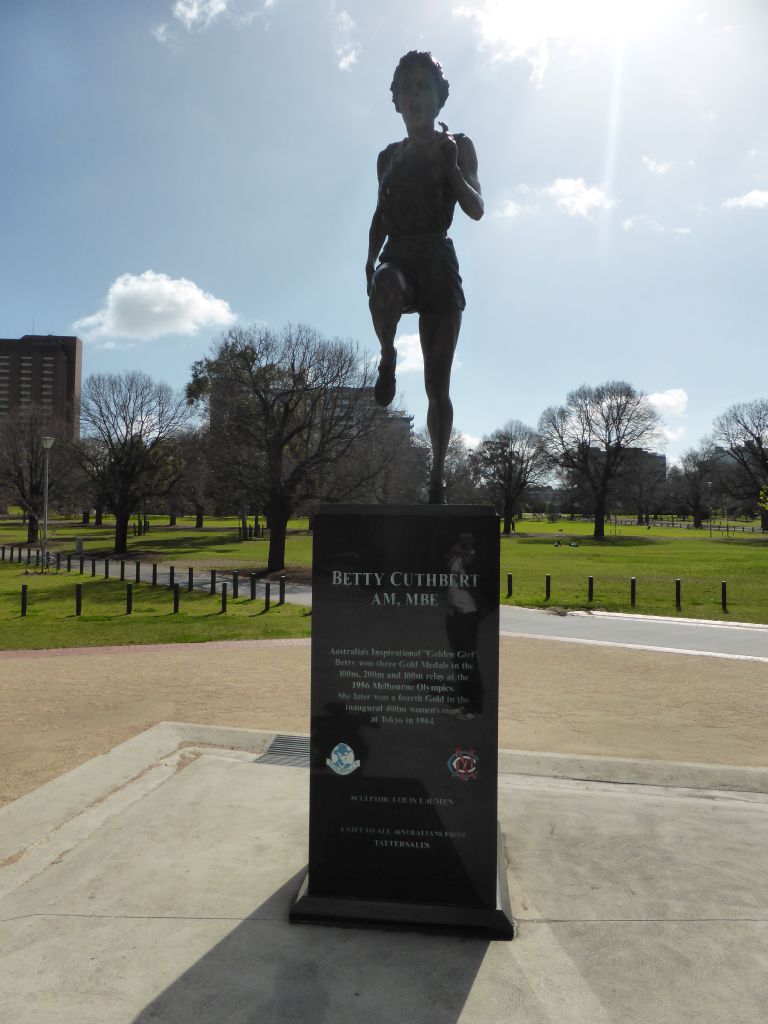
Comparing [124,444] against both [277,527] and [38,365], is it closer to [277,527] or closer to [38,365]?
[277,527]

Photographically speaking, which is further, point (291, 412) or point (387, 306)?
point (291, 412)

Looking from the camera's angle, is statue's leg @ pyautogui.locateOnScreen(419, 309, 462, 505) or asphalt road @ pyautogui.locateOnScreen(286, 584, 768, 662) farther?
asphalt road @ pyautogui.locateOnScreen(286, 584, 768, 662)

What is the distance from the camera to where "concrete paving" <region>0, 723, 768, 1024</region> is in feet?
8.62

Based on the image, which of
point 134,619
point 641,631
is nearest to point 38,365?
point 134,619

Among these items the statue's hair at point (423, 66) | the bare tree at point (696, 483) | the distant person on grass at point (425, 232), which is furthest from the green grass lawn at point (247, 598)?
the bare tree at point (696, 483)

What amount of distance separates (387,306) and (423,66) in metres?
1.37

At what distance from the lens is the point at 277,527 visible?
24922 millimetres

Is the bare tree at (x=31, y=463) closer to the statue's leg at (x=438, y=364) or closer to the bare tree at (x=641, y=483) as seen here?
the statue's leg at (x=438, y=364)

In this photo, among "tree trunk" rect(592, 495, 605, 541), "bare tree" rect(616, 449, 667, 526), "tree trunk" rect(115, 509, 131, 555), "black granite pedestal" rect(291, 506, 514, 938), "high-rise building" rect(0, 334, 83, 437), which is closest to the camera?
"black granite pedestal" rect(291, 506, 514, 938)

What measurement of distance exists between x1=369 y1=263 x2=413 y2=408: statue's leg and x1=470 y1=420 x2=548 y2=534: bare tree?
58441mm

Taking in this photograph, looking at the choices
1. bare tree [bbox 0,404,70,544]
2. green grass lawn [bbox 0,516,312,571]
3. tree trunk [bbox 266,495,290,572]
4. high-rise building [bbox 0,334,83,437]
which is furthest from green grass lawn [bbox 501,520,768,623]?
high-rise building [bbox 0,334,83,437]

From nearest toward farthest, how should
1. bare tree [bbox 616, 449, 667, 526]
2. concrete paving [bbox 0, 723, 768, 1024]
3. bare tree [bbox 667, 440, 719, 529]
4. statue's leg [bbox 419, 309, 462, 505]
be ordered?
1. concrete paving [bbox 0, 723, 768, 1024]
2. statue's leg [bbox 419, 309, 462, 505]
3. bare tree [bbox 616, 449, 667, 526]
4. bare tree [bbox 667, 440, 719, 529]

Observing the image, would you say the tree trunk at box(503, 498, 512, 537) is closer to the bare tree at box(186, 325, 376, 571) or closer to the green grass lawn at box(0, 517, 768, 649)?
the green grass lawn at box(0, 517, 768, 649)

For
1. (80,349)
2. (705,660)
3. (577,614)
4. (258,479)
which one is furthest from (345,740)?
(80,349)
